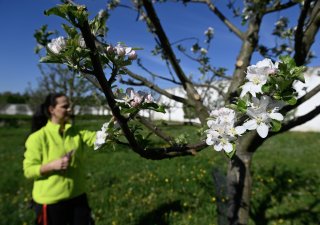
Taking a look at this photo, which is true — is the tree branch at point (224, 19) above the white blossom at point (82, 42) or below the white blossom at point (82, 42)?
above

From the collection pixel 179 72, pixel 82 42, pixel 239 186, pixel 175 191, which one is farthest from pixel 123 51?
pixel 175 191

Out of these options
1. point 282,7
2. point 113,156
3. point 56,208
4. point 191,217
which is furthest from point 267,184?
point 113,156

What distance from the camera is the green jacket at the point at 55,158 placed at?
3496mm

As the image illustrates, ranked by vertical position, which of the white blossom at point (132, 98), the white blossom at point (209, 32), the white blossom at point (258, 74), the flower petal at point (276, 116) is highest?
the white blossom at point (209, 32)

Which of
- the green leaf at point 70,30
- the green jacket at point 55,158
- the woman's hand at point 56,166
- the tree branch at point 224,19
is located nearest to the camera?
the green leaf at point 70,30

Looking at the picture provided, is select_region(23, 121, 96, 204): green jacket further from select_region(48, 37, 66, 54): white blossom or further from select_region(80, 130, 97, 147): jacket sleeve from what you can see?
select_region(48, 37, 66, 54): white blossom

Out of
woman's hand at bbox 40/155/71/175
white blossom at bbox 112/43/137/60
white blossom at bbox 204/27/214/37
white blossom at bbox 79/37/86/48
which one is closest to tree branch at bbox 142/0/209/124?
woman's hand at bbox 40/155/71/175

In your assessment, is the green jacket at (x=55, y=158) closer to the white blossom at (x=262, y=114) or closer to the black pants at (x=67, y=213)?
the black pants at (x=67, y=213)

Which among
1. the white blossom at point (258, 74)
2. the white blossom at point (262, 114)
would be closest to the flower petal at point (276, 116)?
the white blossom at point (262, 114)

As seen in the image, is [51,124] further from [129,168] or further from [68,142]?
[129,168]

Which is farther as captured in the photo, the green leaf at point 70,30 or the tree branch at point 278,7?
the tree branch at point 278,7

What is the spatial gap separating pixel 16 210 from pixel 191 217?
9.37ft

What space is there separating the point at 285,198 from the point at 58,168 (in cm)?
387

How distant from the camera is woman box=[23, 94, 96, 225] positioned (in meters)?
3.47
